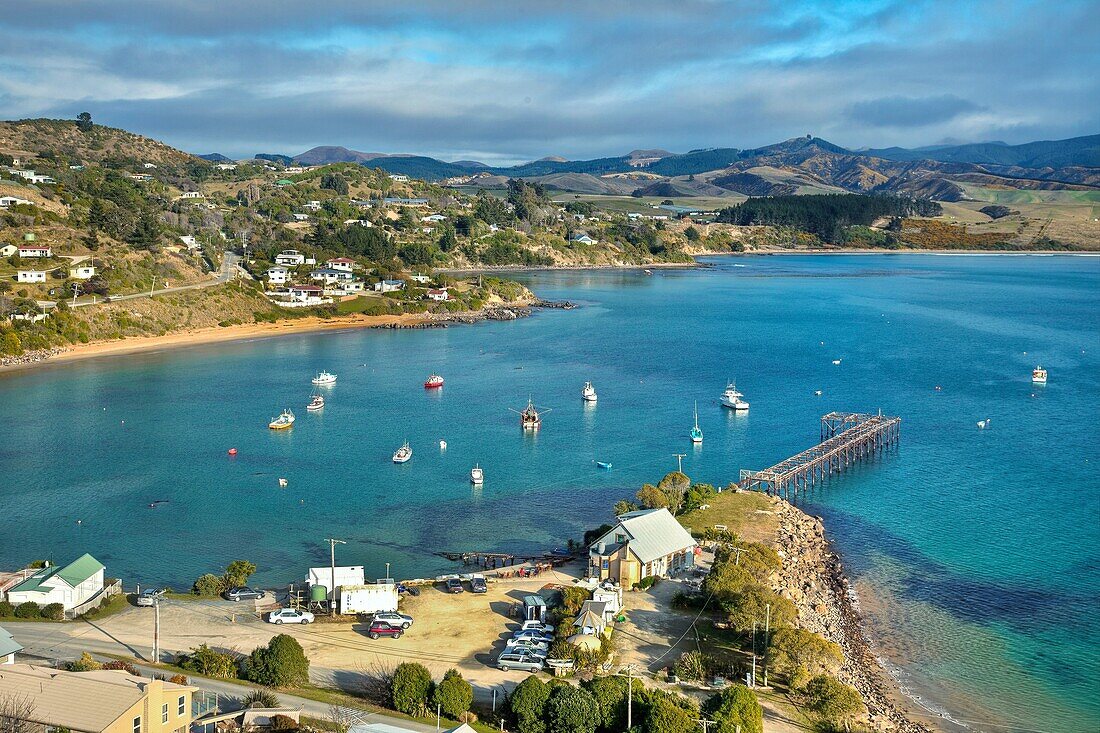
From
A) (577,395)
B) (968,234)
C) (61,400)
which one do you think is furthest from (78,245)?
(968,234)

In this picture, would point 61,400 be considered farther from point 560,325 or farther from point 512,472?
point 560,325

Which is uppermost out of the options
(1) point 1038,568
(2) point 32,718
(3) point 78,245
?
(3) point 78,245

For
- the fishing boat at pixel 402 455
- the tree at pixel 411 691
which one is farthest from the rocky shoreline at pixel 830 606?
the fishing boat at pixel 402 455

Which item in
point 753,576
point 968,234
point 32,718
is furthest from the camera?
point 968,234

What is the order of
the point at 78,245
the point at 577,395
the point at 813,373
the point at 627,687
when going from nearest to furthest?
the point at 627,687 → the point at 577,395 → the point at 813,373 → the point at 78,245

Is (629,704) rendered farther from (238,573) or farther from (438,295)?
(438,295)

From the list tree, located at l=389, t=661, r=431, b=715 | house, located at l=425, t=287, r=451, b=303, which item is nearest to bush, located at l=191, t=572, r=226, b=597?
tree, located at l=389, t=661, r=431, b=715

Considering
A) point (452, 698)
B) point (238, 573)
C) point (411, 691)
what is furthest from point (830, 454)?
point (411, 691)
